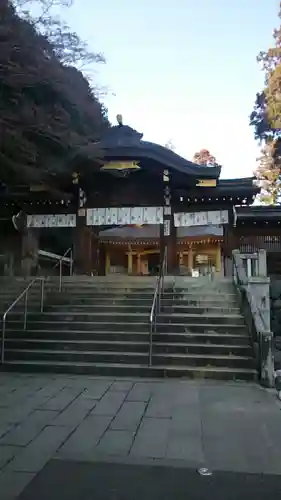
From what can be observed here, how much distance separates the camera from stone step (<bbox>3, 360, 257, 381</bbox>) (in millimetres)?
6723

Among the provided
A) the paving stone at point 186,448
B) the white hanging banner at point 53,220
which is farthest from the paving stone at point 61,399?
the white hanging banner at point 53,220

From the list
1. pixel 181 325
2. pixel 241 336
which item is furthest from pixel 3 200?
pixel 241 336

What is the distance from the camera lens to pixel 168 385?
6.34 m

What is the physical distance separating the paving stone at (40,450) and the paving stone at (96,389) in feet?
4.42

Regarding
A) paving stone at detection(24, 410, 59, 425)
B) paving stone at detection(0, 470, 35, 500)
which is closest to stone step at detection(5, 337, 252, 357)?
paving stone at detection(24, 410, 59, 425)

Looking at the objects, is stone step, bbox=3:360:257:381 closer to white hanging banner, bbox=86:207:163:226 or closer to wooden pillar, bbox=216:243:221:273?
white hanging banner, bbox=86:207:163:226

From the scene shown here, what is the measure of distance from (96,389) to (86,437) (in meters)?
1.98

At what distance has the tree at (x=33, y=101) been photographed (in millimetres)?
8844

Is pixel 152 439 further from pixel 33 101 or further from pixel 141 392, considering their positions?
pixel 33 101

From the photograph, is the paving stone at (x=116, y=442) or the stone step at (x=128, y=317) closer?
the paving stone at (x=116, y=442)

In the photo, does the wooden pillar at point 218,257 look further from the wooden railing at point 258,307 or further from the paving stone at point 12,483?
the paving stone at point 12,483

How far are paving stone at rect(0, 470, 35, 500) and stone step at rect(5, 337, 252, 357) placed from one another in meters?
4.39

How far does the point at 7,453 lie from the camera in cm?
362

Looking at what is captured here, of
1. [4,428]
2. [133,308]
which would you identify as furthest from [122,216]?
[4,428]
